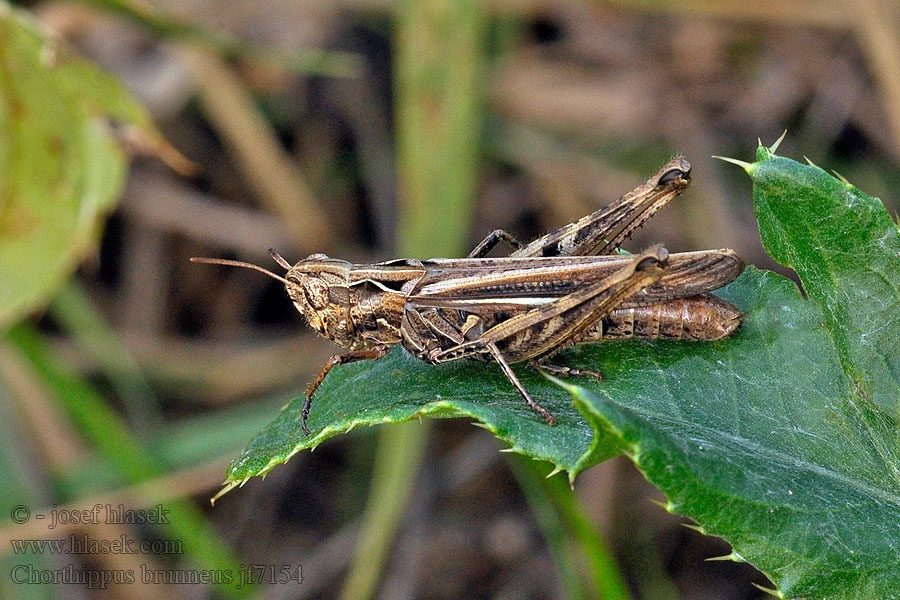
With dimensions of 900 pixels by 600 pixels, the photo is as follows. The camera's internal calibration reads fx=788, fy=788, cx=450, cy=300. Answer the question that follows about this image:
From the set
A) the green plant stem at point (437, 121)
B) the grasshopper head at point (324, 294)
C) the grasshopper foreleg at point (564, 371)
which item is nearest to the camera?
the grasshopper foreleg at point (564, 371)

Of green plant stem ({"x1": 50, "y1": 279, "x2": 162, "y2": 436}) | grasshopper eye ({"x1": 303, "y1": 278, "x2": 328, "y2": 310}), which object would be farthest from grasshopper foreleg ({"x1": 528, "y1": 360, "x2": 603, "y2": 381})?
green plant stem ({"x1": 50, "y1": 279, "x2": 162, "y2": 436})

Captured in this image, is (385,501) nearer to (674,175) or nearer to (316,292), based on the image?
(316,292)

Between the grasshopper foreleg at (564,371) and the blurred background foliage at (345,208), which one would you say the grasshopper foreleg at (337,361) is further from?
the blurred background foliage at (345,208)

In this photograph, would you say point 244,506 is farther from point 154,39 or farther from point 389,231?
point 154,39

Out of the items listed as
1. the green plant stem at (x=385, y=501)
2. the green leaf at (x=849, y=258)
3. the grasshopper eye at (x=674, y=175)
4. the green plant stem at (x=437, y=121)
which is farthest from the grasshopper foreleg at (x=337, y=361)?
the green plant stem at (x=437, y=121)

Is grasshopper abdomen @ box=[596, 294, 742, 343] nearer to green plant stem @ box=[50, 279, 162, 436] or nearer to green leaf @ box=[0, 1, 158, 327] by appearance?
green leaf @ box=[0, 1, 158, 327]

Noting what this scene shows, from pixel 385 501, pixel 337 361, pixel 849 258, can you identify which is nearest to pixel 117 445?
pixel 385 501

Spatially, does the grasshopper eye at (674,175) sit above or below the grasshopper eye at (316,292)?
above
